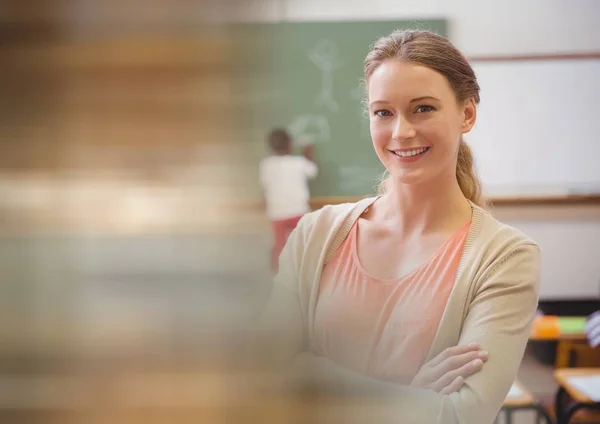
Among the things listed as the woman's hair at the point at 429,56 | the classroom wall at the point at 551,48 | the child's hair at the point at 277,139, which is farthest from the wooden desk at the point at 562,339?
the child's hair at the point at 277,139

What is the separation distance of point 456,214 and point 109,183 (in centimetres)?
62

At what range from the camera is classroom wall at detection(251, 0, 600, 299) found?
2.02 meters

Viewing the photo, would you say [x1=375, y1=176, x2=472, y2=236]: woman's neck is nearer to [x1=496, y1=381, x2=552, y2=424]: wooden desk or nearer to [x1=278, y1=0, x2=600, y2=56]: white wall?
[x1=496, y1=381, x2=552, y2=424]: wooden desk

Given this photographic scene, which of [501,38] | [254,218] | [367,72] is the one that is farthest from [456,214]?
[501,38]

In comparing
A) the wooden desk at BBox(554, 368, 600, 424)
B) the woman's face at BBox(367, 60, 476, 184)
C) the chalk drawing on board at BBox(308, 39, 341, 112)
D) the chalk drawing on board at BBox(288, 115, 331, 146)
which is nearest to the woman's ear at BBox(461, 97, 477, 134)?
the woman's face at BBox(367, 60, 476, 184)

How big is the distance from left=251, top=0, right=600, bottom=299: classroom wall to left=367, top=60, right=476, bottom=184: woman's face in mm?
1333

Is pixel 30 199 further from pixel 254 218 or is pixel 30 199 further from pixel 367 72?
pixel 367 72

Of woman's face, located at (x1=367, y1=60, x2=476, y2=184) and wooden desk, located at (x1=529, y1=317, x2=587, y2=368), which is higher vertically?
woman's face, located at (x1=367, y1=60, x2=476, y2=184)

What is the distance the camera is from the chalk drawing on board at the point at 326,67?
1.61m

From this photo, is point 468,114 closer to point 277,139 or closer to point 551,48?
point 277,139

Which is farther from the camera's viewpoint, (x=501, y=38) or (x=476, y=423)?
(x=501, y=38)

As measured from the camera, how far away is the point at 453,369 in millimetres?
634

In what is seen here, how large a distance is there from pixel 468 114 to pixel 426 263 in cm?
18

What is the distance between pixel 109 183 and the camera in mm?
135
